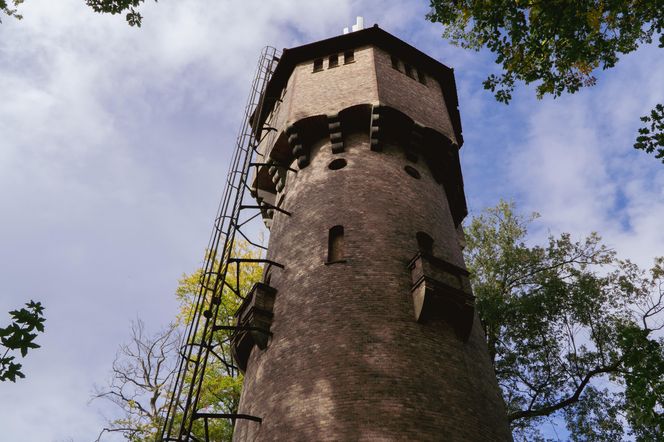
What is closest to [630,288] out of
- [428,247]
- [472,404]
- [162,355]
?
[428,247]

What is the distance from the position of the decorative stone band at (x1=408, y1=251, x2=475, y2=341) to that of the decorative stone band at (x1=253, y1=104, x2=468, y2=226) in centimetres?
430

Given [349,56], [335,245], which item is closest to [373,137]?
[335,245]

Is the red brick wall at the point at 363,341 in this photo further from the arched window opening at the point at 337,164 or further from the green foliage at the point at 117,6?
the green foliage at the point at 117,6

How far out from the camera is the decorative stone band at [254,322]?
1113 cm

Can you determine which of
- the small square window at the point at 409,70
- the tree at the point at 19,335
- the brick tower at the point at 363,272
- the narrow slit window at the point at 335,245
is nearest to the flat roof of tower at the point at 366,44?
the brick tower at the point at 363,272

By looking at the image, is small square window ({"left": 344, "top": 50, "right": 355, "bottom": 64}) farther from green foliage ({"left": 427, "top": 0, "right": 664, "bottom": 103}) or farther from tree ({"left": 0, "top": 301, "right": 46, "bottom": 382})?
tree ({"left": 0, "top": 301, "right": 46, "bottom": 382})

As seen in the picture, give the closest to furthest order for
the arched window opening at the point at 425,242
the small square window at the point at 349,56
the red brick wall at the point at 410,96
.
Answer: the arched window opening at the point at 425,242
the red brick wall at the point at 410,96
the small square window at the point at 349,56

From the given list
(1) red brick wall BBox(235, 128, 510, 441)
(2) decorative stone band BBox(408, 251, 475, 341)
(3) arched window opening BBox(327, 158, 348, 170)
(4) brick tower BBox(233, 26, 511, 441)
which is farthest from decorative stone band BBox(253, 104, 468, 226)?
(2) decorative stone band BBox(408, 251, 475, 341)

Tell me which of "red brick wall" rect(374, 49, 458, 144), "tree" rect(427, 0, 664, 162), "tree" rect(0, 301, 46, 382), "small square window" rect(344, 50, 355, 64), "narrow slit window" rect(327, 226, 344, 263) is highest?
"small square window" rect(344, 50, 355, 64)

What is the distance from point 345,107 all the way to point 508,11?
16.8 ft

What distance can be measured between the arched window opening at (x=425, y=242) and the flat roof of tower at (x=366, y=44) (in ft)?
24.9

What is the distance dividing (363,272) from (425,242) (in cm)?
235

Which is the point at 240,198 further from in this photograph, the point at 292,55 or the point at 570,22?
the point at 570,22

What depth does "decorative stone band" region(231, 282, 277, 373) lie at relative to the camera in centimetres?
1113
